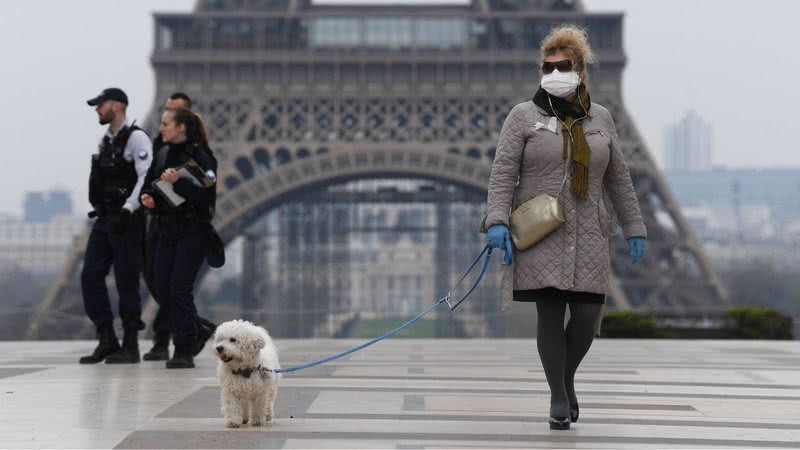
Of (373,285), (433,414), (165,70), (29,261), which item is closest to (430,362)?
(433,414)

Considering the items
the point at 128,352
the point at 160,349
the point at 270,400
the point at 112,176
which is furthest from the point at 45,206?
the point at 270,400

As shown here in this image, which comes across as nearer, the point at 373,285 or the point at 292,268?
the point at 292,268

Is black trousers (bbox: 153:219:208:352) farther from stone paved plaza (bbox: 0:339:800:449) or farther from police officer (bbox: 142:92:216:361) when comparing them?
stone paved plaza (bbox: 0:339:800:449)

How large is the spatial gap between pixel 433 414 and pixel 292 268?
50229mm

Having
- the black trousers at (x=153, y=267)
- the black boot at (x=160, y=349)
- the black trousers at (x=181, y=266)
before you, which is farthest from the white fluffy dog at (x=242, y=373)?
the black boot at (x=160, y=349)

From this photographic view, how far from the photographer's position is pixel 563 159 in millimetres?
7039

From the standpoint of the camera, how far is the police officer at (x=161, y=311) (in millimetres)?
10727

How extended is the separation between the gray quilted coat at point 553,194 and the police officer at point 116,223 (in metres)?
4.40

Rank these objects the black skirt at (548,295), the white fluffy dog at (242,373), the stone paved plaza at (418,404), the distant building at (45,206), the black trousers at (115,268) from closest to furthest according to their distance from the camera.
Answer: the stone paved plaza at (418,404) < the white fluffy dog at (242,373) < the black skirt at (548,295) < the black trousers at (115,268) < the distant building at (45,206)

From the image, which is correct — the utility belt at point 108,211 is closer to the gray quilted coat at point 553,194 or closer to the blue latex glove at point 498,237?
the gray quilted coat at point 553,194

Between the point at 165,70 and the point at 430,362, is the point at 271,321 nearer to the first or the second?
the point at 165,70

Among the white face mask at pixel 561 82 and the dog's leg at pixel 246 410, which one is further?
the white face mask at pixel 561 82

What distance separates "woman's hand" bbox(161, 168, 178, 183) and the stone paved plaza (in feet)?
4.30

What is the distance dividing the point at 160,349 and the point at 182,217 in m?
1.56
